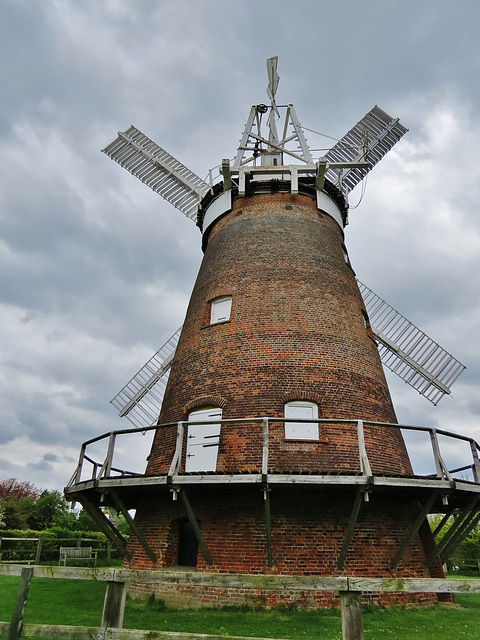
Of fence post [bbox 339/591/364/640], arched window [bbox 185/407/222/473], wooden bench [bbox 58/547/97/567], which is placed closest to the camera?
fence post [bbox 339/591/364/640]

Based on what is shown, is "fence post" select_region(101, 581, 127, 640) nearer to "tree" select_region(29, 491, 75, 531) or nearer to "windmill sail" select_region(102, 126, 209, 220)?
"windmill sail" select_region(102, 126, 209, 220)

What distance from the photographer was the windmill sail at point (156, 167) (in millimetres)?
17188

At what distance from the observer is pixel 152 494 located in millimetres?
9305

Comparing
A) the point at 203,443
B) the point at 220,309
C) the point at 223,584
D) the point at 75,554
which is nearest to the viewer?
the point at 223,584

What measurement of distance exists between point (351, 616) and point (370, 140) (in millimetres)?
16409

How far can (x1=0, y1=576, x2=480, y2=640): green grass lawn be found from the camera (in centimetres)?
655

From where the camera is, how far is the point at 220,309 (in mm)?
11164

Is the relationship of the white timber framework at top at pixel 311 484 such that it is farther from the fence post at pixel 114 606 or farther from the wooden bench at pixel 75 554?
the wooden bench at pixel 75 554

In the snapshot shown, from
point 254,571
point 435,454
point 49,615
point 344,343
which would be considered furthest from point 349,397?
point 49,615

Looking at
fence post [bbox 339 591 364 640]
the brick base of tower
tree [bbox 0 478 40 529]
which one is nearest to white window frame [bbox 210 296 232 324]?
the brick base of tower

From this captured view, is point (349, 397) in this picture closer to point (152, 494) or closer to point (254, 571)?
point (254, 571)

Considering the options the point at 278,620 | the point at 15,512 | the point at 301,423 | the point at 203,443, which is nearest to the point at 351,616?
the point at 278,620

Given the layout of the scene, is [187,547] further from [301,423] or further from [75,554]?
[75,554]

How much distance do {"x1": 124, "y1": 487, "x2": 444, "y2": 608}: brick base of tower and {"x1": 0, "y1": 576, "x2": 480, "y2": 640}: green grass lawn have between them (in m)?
0.22
